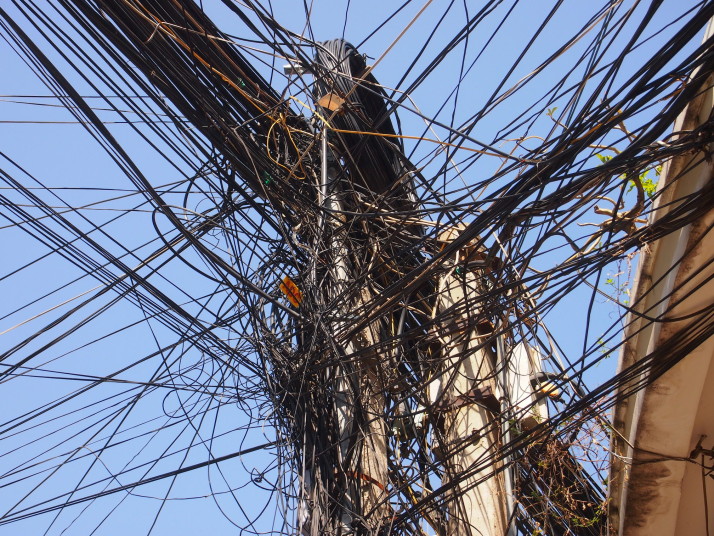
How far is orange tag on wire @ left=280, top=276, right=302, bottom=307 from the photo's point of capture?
354cm

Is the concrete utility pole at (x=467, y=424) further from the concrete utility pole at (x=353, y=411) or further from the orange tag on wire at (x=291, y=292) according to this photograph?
the orange tag on wire at (x=291, y=292)

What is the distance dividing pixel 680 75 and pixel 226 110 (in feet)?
6.37

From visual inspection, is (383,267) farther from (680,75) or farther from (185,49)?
(680,75)

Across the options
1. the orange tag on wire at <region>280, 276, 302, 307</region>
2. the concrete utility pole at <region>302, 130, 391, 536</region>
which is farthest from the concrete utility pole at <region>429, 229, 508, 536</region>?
the orange tag on wire at <region>280, 276, 302, 307</region>

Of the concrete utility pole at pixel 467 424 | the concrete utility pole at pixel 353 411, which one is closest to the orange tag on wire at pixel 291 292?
the concrete utility pole at pixel 353 411

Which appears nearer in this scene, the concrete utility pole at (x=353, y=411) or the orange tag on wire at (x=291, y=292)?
Result: the concrete utility pole at (x=353, y=411)

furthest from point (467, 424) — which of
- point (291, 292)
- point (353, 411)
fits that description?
point (291, 292)

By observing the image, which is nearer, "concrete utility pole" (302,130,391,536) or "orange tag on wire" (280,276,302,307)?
"concrete utility pole" (302,130,391,536)

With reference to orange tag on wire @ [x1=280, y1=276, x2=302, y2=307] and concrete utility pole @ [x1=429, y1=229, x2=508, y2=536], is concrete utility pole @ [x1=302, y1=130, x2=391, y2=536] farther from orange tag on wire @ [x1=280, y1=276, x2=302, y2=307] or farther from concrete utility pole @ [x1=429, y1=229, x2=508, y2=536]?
concrete utility pole @ [x1=429, y1=229, x2=508, y2=536]

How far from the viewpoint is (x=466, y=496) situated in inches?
130

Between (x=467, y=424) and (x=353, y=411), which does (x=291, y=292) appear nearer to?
(x=353, y=411)

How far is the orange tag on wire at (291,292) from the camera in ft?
11.6

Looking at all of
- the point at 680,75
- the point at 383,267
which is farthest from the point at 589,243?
the point at 383,267

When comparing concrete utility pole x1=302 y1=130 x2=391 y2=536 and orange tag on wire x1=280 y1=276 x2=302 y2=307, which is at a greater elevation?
orange tag on wire x1=280 y1=276 x2=302 y2=307
